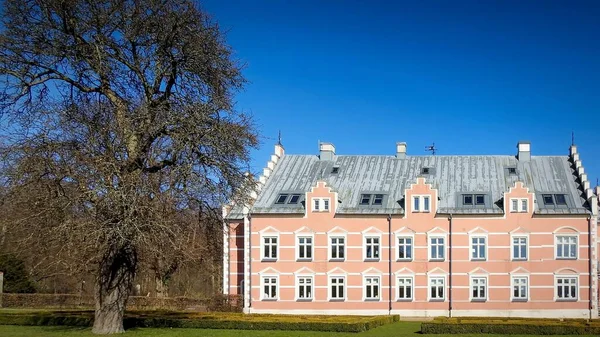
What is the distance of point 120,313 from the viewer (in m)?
27.5

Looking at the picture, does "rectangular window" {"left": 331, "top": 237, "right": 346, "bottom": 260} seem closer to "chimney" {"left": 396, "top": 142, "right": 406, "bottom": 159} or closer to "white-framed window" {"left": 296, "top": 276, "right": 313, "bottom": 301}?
"white-framed window" {"left": 296, "top": 276, "right": 313, "bottom": 301}

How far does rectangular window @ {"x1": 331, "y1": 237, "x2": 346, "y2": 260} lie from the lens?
154 feet

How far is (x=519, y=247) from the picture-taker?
46.0m

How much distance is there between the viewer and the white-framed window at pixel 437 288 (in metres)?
46.3

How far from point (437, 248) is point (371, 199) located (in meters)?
5.04

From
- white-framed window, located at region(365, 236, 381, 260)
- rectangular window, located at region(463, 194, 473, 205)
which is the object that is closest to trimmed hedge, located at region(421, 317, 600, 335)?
white-framed window, located at region(365, 236, 381, 260)

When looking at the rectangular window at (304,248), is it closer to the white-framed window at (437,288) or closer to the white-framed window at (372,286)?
the white-framed window at (372,286)

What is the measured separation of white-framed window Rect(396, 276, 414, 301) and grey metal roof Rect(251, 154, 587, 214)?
13.6ft

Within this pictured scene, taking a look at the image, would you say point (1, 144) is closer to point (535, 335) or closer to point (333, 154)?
point (535, 335)

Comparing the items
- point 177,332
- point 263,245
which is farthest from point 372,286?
point 177,332

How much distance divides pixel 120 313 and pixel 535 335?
1613 cm

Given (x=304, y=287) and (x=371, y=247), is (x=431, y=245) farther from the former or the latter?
(x=304, y=287)

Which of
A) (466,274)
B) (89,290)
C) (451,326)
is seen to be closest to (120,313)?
(451,326)

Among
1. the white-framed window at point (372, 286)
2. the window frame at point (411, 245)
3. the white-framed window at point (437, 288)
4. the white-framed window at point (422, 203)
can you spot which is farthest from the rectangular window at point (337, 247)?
the white-framed window at point (437, 288)
